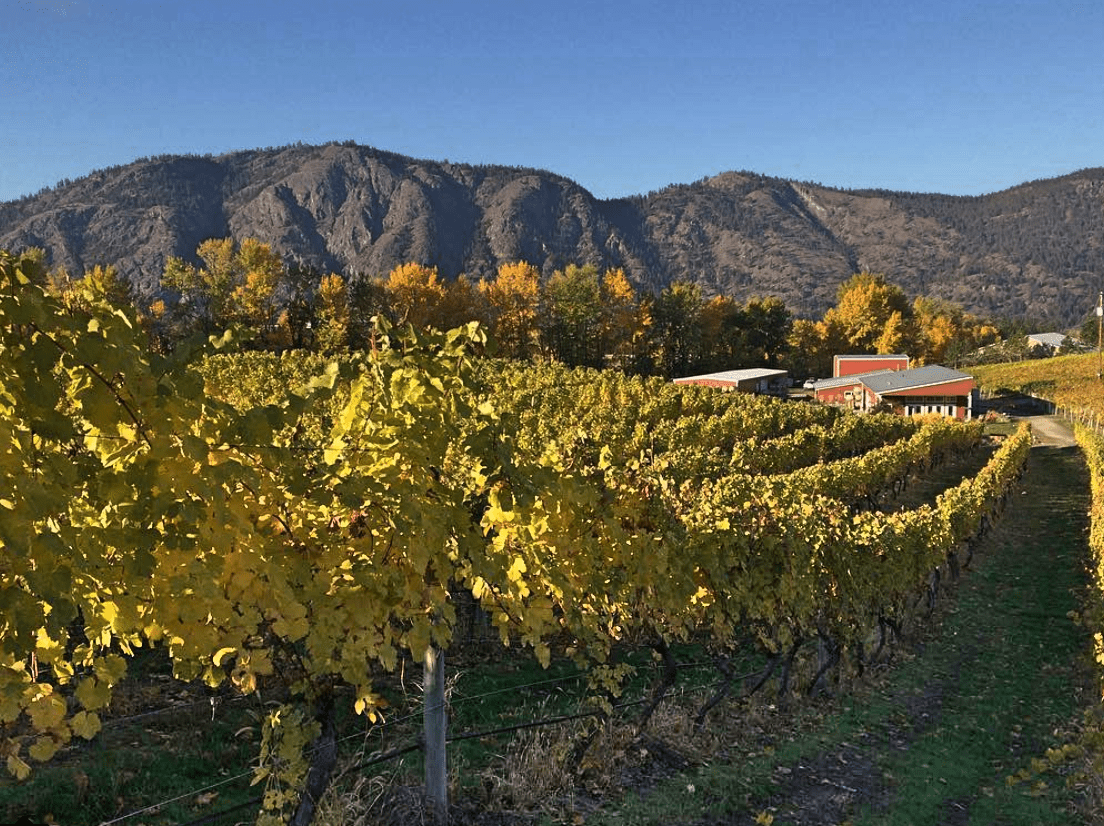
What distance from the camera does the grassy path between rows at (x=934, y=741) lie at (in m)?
5.85

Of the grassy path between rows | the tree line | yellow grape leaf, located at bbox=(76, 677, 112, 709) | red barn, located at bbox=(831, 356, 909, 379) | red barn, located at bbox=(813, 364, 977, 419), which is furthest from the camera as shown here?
red barn, located at bbox=(831, 356, 909, 379)

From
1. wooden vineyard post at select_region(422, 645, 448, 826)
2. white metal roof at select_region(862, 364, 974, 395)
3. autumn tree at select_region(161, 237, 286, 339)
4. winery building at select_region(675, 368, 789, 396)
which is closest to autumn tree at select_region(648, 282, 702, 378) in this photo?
winery building at select_region(675, 368, 789, 396)

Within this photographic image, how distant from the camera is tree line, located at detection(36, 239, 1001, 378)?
2295 inches

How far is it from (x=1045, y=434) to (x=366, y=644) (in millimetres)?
53440

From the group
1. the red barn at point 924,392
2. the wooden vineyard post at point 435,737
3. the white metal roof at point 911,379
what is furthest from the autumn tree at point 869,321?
the wooden vineyard post at point 435,737

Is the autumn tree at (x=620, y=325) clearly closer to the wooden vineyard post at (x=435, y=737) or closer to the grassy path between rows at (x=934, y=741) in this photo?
the grassy path between rows at (x=934, y=741)

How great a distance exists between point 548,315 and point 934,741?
207ft

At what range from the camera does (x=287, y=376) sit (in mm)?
34188

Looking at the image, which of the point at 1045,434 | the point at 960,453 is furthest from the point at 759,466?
the point at 1045,434

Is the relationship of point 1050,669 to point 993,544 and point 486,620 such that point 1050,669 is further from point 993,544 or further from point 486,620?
point 993,544

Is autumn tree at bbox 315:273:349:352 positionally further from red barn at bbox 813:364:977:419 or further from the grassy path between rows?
the grassy path between rows

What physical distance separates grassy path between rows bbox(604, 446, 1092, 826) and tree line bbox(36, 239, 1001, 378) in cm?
4085

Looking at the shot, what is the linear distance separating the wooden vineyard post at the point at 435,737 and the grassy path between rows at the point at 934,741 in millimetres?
1290

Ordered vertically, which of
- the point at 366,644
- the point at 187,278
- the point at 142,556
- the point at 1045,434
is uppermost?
the point at 187,278
